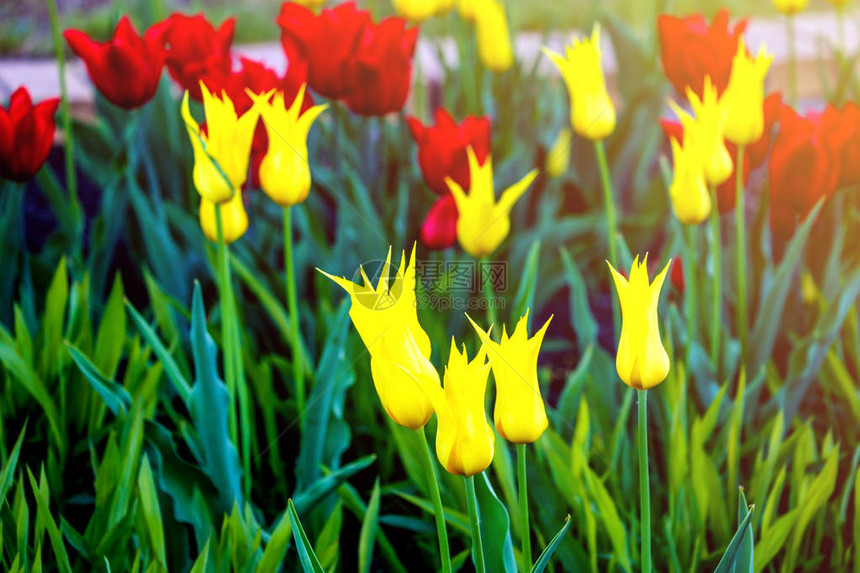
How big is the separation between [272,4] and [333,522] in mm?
Answer: 2733

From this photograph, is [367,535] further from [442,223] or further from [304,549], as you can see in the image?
[442,223]

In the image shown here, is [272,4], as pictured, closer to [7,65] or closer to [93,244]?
[7,65]

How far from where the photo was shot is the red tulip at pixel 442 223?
0.95m

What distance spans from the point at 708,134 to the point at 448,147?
292 mm

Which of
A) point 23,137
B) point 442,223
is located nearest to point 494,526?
point 442,223

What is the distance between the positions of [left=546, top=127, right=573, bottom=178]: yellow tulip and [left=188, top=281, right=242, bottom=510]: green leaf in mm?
706

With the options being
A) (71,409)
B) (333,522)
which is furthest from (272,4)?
(333,522)

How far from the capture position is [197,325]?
0.77m

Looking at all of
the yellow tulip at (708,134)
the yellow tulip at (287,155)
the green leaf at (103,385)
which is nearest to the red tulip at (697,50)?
the yellow tulip at (708,134)

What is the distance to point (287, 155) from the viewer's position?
0.73 m

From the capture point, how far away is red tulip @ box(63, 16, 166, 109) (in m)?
0.97

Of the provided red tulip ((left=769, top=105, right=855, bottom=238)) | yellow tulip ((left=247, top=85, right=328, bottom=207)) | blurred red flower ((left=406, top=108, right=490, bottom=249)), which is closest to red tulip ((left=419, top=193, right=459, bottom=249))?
blurred red flower ((left=406, top=108, right=490, bottom=249))

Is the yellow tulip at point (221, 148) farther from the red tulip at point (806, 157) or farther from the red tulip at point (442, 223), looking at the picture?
the red tulip at point (806, 157)

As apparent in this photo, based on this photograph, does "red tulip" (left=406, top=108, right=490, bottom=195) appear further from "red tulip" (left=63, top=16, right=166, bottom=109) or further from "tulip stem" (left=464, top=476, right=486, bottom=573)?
"tulip stem" (left=464, top=476, right=486, bottom=573)
